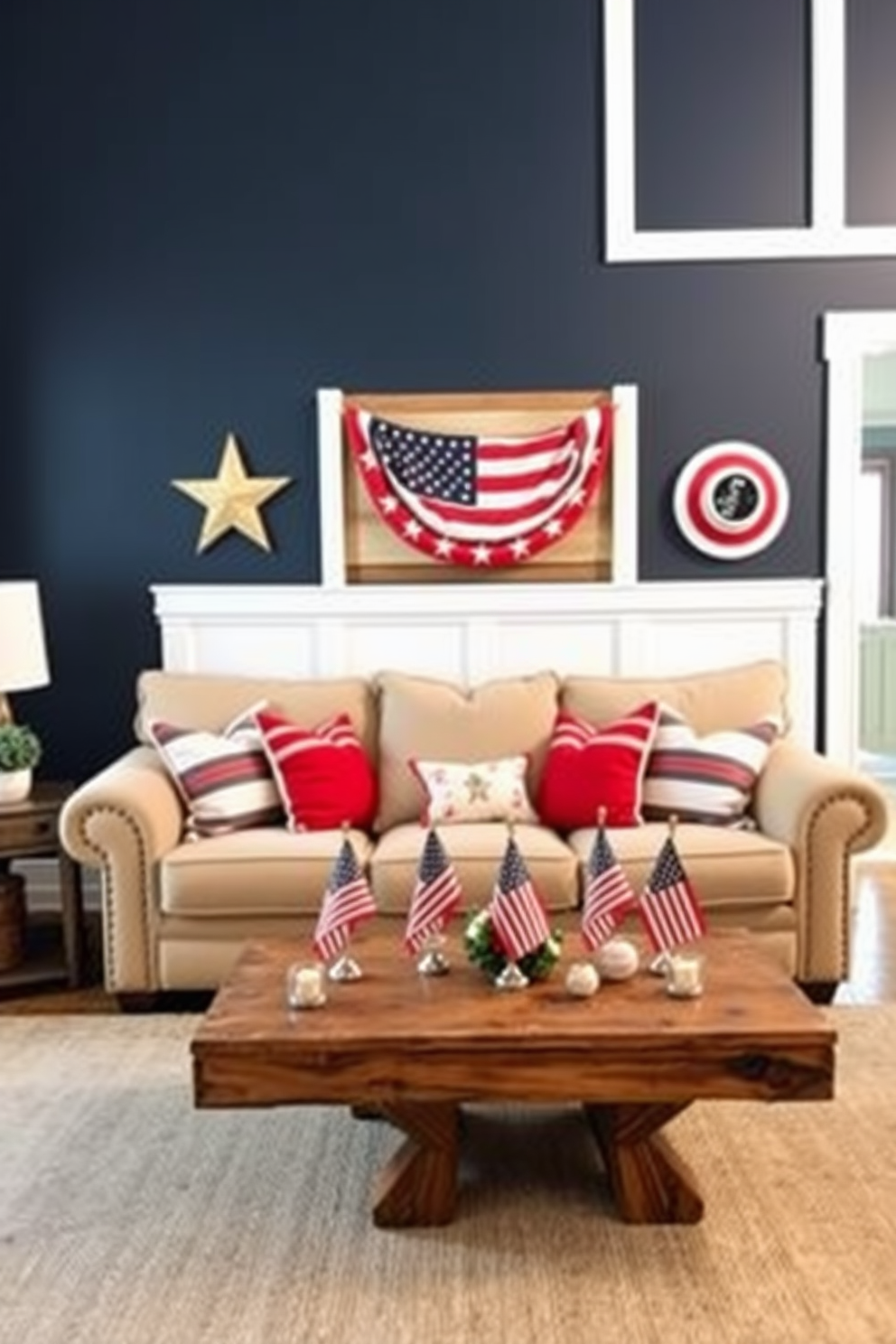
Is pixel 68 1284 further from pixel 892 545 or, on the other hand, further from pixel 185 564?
pixel 892 545

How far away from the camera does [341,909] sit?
8.68 feet

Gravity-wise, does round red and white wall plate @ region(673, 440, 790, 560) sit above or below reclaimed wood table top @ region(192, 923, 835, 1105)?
above

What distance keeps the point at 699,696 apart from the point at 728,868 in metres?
0.87

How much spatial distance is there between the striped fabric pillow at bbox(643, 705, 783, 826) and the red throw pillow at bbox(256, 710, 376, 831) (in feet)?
3.07

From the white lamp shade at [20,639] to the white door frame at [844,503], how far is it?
115 inches

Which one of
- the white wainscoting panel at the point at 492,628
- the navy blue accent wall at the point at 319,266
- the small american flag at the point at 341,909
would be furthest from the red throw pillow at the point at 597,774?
the small american flag at the point at 341,909

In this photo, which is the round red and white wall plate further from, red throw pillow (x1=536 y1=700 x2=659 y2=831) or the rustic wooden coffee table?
the rustic wooden coffee table

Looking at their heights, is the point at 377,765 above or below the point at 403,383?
below

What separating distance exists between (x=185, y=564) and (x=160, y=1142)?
8.02 ft

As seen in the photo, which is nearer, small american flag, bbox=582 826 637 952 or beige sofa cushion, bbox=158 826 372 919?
small american flag, bbox=582 826 637 952

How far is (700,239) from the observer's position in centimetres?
459

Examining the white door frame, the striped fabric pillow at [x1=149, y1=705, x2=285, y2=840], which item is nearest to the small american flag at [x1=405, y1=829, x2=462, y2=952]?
the striped fabric pillow at [x1=149, y1=705, x2=285, y2=840]

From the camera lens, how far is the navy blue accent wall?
457cm

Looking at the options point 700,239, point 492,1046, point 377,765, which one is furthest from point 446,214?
point 492,1046
